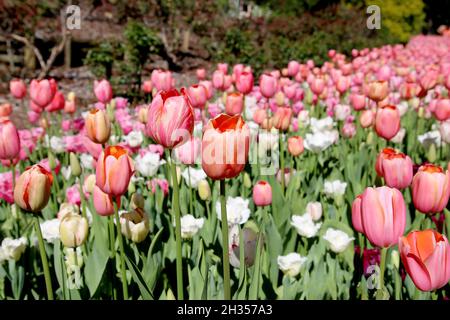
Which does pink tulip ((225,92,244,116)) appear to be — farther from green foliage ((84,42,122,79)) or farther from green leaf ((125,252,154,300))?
green foliage ((84,42,122,79))

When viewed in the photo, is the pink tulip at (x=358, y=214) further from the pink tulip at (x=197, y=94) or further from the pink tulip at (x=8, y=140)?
the pink tulip at (x=197, y=94)

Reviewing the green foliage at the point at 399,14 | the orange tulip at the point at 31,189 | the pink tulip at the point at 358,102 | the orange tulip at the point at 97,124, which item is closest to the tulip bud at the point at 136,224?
the orange tulip at the point at 97,124

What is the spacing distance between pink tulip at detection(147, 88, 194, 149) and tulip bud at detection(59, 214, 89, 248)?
411 mm

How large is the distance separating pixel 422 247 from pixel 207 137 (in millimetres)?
448

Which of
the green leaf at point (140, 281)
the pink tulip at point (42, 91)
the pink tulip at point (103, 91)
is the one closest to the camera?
the green leaf at point (140, 281)

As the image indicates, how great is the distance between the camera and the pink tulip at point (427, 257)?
2.94ft

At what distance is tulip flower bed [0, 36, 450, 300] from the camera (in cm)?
102

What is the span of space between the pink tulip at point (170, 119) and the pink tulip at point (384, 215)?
0.40 metres

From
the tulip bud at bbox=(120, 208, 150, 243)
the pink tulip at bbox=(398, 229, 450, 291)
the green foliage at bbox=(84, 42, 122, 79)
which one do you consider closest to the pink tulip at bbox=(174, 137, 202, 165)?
the tulip bud at bbox=(120, 208, 150, 243)

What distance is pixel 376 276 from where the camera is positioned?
54.4 inches

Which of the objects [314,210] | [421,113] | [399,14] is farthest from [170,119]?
[399,14]

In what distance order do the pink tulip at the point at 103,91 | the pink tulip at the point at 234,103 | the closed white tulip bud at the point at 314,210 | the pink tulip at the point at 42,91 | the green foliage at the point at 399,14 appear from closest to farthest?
the closed white tulip bud at the point at 314,210, the pink tulip at the point at 234,103, the pink tulip at the point at 42,91, the pink tulip at the point at 103,91, the green foliage at the point at 399,14

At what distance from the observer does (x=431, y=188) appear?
1.15 m
